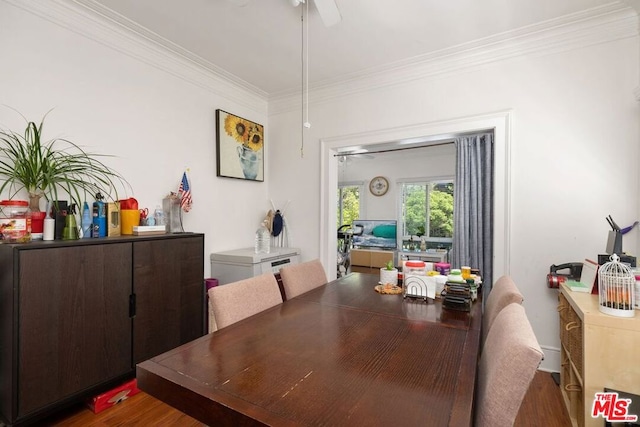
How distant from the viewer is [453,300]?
1504 millimetres

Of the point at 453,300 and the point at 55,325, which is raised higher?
the point at 453,300

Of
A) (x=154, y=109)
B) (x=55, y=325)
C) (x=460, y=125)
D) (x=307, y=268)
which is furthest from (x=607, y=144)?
(x=55, y=325)

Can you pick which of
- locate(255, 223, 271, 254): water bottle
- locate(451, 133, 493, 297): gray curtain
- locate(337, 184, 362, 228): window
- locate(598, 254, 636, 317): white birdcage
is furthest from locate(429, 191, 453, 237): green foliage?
locate(598, 254, 636, 317): white birdcage

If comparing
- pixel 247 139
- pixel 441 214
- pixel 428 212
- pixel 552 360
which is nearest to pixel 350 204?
pixel 428 212

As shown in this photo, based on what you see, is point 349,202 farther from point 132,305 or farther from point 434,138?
point 132,305

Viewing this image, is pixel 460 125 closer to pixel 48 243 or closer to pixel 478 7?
pixel 478 7

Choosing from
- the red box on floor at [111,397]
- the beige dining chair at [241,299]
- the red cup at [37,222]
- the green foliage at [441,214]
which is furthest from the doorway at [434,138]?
the green foliage at [441,214]

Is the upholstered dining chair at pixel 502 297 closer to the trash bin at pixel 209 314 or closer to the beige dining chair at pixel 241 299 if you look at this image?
the beige dining chair at pixel 241 299

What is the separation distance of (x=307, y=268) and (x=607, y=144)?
2.38m

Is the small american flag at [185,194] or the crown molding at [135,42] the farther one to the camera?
the small american flag at [185,194]

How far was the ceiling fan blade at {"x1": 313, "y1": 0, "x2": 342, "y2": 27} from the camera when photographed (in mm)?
1784

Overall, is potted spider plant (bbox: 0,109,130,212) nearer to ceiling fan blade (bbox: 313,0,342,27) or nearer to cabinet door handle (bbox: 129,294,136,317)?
cabinet door handle (bbox: 129,294,136,317)

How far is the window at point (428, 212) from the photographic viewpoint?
5.90 m

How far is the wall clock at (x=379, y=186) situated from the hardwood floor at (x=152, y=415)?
15.8ft
